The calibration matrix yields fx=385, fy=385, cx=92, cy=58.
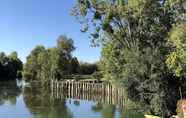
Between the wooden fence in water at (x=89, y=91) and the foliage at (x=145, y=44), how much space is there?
489 cm

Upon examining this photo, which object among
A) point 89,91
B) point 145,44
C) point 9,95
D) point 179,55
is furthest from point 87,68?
point 179,55

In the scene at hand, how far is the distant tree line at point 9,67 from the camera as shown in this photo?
10731 centimetres

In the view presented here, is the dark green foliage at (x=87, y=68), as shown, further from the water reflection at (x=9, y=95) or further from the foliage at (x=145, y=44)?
the foliage at (x=145, y=44)

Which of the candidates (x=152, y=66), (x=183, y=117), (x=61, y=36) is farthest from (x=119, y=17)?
(x=61, y=36)

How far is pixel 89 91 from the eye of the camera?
154 ft

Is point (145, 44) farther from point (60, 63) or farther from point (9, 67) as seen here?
point (9, 67)

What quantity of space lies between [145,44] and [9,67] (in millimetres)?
86155

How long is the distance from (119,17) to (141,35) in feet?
8.43

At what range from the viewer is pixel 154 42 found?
2794 centimetres

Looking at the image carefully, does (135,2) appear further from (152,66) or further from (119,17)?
(152,66)

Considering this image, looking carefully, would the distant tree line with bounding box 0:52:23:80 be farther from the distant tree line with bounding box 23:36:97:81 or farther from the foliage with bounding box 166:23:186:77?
the foliage with bounding box 166:23:186:77

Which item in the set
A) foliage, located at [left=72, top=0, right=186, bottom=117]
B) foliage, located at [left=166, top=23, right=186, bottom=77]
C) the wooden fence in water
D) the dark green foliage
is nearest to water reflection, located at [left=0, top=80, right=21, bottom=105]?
the wooden fence in water

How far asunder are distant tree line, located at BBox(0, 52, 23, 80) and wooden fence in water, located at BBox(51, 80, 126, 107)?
52.7 m

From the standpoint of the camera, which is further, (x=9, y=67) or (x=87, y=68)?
(x=9, y=67)
